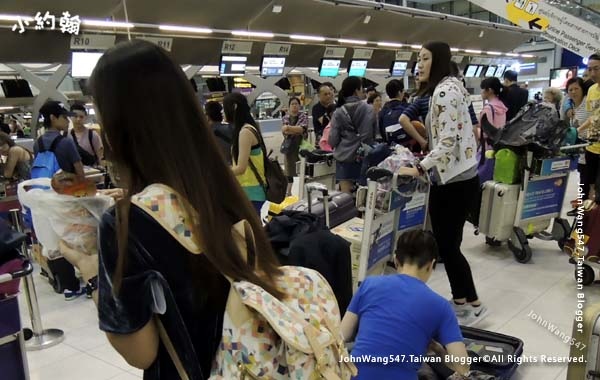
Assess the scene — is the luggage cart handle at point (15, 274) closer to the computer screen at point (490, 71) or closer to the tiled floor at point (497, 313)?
the tiled floor at point (497, 313)


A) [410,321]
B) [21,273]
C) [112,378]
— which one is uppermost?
[21,273]

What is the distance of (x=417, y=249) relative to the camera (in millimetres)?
2379

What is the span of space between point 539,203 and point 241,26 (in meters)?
6.81

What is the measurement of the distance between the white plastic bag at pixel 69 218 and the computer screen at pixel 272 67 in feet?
31.6

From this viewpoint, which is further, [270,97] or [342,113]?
[270,97]

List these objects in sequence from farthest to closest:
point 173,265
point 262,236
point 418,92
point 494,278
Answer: point 494,278
point 418,92
point 262,236
point 173,265

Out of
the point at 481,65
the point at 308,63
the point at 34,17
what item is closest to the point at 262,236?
the point at 34,17

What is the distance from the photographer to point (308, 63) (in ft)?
42.8

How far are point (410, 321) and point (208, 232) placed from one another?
1344 mm

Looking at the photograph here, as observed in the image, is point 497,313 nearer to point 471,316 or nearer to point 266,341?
point 471,316

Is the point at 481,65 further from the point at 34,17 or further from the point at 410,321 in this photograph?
the point at 410,321

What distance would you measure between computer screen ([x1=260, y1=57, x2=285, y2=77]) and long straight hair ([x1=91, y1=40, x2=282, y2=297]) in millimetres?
10182

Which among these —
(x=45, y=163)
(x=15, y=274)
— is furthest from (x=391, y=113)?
(x=15, y=274)

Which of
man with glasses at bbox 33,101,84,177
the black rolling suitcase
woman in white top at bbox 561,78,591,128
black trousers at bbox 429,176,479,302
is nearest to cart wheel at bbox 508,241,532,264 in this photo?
black trousers at bbox 429,176,479,302
